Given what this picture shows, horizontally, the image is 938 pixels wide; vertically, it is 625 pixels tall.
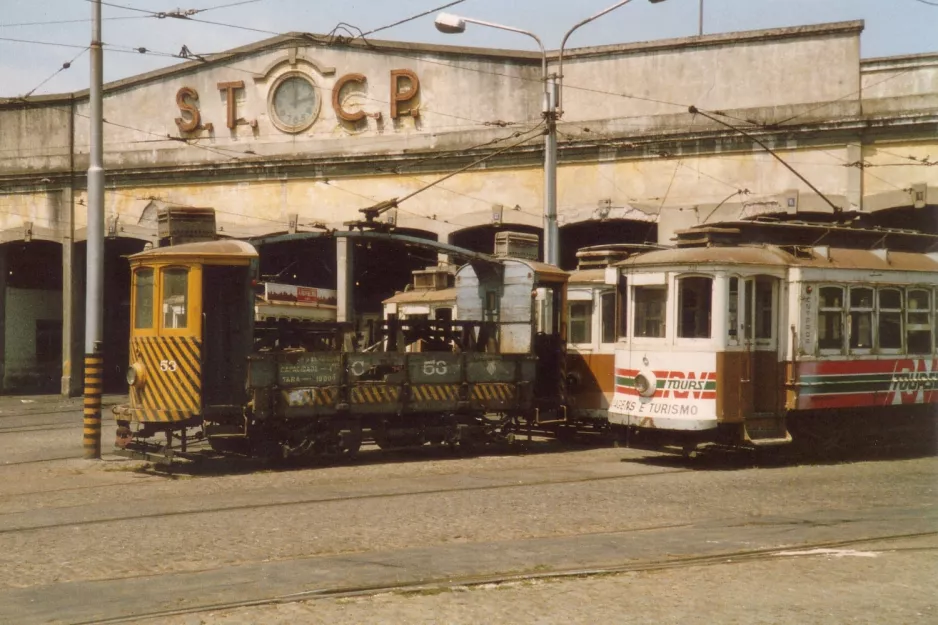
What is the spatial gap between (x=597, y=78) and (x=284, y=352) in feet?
57.3

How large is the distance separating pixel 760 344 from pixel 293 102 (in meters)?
22.2

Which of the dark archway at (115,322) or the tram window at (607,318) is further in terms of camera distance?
the dark archway at (115,322)

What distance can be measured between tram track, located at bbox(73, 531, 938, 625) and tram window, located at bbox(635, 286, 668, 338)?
620cm

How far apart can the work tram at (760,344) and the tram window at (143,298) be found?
21.4ft

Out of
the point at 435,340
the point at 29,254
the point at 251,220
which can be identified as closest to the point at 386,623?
the point at 435,340

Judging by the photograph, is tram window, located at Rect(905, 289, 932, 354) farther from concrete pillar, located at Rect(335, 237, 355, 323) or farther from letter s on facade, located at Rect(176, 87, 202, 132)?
letter s on facade, located at Rect(176, 87, 202, 132)

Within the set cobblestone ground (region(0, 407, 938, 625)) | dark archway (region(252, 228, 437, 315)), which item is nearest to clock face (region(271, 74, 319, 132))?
dark archway (region(252, 228, 437, 315))

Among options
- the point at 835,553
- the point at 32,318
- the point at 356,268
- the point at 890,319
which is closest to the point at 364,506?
the point at 835,553

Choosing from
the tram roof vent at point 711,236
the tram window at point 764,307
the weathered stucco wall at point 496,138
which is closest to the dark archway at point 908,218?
the weathered stucco wall at point 496,138

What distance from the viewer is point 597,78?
3052 cm

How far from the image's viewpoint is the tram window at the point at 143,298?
51.0ft

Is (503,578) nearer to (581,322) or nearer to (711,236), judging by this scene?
(711,236)

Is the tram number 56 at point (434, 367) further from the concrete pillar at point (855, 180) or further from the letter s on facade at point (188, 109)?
the letter s on facade at point (188, 109)

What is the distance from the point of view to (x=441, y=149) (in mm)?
31812
